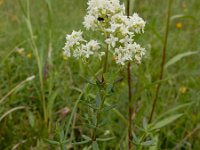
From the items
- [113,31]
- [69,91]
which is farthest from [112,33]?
[69,91]

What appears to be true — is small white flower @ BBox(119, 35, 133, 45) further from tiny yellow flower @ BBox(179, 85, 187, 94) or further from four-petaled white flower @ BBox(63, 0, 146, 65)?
tiny yellow flower @ BBox(179, 85, 187, 94)

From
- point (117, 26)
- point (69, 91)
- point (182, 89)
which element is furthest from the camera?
point (182, 89)

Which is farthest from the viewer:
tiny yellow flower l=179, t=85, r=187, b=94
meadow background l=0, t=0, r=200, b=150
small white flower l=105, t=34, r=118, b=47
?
tiny yellow flower l=179, t=85, r=187, b=94

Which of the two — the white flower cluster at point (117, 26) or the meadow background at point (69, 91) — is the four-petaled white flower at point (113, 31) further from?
the meadow background at point (69, 91)

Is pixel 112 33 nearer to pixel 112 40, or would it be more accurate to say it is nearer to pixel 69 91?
pixel 112 40

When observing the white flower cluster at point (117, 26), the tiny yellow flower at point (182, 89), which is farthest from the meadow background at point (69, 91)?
the white flower cluster at point (117, 26)

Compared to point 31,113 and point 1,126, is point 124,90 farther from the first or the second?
point 1,126

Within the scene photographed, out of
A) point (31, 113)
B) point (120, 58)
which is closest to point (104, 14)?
point (120, 58)

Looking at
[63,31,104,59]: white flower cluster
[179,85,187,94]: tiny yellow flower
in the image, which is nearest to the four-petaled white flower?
[63,31,104,59]: white flower cluster

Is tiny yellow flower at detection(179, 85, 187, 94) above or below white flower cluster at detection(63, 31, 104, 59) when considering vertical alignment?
above
